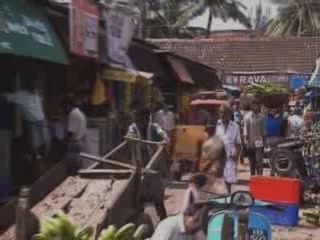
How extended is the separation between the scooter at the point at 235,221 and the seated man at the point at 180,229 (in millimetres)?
199

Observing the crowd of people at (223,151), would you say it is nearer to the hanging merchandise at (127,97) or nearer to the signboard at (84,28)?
the hanging merchandise at (127,97)

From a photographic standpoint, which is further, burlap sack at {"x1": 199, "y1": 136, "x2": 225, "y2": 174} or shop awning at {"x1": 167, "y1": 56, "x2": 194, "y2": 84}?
shop awning at {"x1": 167, "y1": 56, "x2": 194, "y2": 84}

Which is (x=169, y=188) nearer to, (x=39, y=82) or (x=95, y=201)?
(x=39, y=82)

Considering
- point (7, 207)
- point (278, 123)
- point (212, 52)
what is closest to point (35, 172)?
point (7, 207)

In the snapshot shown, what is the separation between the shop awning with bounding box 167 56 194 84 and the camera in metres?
21.5

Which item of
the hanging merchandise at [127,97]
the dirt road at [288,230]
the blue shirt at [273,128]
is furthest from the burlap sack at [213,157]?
the blue shirt at [273,128]

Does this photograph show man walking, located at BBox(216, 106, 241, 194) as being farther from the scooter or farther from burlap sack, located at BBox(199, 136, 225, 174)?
the scooter

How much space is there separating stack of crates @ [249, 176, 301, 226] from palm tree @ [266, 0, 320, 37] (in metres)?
41.2

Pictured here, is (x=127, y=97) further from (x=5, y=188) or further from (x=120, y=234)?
(x=120, y=234)

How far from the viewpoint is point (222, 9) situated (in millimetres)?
59531

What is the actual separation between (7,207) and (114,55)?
733 cm

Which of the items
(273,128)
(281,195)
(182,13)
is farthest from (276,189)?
(182,13)

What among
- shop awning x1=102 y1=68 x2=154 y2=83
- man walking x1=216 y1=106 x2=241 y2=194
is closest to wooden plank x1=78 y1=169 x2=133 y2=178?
man walking x1=216 y1=106 x2=241 y2=194

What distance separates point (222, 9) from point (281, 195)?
4905 centimetres
